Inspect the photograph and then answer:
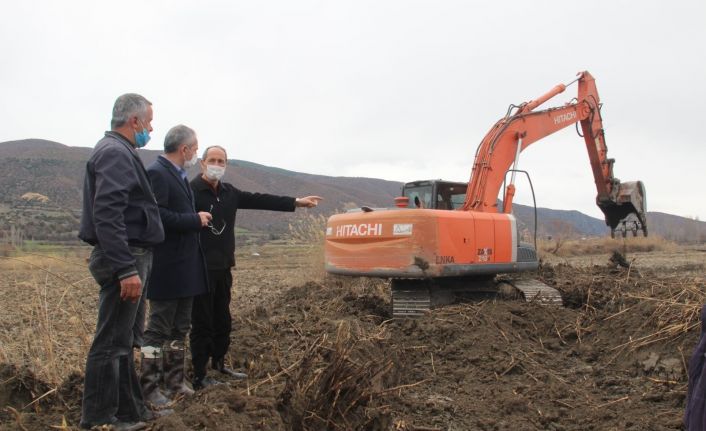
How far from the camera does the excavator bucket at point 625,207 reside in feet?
36.5

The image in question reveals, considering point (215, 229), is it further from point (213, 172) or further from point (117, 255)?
point (117, 255)

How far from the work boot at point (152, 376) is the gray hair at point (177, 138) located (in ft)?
4.41

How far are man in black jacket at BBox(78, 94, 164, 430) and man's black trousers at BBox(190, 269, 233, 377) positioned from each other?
96 cm

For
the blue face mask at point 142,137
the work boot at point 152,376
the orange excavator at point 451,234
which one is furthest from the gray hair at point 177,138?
the orange excavator at point 451,234

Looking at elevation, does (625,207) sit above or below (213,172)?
above

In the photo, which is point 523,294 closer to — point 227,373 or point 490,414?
point 490,414

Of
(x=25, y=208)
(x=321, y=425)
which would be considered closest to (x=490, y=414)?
(x=321, y=425)

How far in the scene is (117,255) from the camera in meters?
3.53

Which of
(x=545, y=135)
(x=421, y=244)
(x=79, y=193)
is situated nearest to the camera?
(x=421, y=244)

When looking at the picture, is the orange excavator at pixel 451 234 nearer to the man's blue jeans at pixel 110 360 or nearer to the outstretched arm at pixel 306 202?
the outstretched arm at pixel 306 202

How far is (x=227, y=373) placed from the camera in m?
5.21

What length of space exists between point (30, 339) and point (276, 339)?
2308 mm

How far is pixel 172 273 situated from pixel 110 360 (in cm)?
→ 88

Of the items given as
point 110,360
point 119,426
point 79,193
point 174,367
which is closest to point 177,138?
point 174,367
